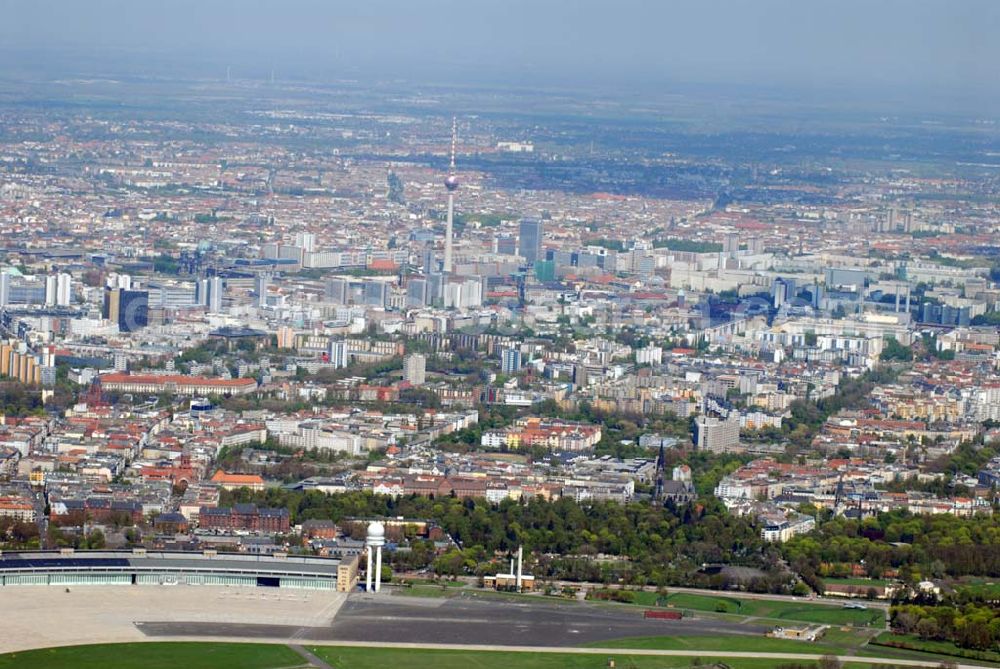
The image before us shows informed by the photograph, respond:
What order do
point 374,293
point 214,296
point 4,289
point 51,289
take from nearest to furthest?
point 4,289 → point 51,289 → point 214,296 → point 374,293

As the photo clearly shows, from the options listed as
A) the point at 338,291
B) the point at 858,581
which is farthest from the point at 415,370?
the point at 858,581

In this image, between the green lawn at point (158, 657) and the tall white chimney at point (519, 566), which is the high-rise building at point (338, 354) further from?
the green lawn at point (158, 657)

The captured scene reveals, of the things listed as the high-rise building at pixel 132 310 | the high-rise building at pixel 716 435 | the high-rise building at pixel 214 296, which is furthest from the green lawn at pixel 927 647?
the high-rise building at pixel 214 296

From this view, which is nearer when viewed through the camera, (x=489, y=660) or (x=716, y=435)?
(x=489, y=660)

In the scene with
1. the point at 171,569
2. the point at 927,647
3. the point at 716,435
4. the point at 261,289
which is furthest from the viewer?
the point at 261,289

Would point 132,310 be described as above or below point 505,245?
above

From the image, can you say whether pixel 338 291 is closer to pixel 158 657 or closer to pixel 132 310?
pixel 132 310

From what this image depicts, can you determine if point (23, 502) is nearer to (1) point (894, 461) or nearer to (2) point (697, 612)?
(2) point (697, 612)

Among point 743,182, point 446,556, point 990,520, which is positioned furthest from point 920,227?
point 446,556
